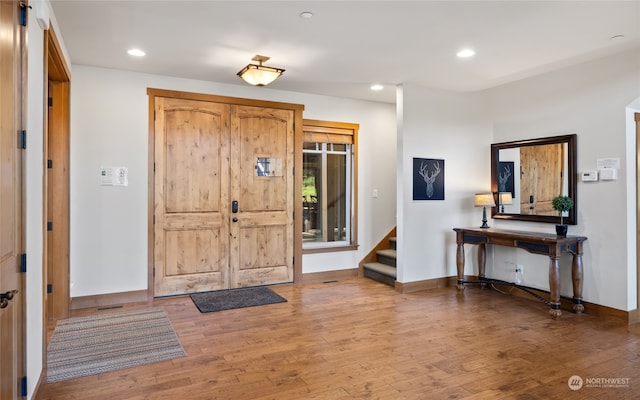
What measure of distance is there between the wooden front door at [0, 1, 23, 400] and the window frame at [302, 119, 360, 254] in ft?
12.9

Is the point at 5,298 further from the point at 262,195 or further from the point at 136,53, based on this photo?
the point at 262,195

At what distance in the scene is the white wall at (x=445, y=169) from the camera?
526cm

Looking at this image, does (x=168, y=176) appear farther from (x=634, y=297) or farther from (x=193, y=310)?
(x=634, y=297)

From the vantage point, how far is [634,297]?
4.12 meters

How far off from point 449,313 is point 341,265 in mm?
2043

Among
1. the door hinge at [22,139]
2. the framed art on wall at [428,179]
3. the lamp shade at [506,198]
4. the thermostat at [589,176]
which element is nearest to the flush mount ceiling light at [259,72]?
the framed art on wall at [428,179]

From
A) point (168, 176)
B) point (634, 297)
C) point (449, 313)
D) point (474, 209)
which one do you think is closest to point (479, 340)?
point (449, 313)

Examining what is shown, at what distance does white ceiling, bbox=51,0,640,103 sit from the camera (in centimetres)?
311

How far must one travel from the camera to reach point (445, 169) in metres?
5.56

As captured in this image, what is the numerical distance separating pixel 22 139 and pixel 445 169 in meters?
4.74

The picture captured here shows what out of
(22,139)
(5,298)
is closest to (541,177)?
(22,139)

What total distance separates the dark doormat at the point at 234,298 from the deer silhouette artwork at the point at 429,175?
7.82ft

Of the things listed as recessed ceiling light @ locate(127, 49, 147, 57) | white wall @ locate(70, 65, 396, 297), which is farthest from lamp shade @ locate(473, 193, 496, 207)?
recessed ceiling light @ locate(127, 49, 147, 57)

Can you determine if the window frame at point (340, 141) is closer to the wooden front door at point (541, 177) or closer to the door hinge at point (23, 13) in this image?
the wooden front door at point (541, 177)
